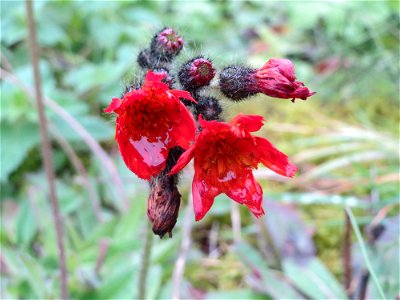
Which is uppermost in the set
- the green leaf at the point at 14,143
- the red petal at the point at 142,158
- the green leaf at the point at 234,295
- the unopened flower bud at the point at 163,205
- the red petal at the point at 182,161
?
the green leaf at the point at 14,143

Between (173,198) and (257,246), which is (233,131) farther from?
(257,246)

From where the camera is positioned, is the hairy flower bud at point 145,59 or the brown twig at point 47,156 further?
the brown twig at point 47,156

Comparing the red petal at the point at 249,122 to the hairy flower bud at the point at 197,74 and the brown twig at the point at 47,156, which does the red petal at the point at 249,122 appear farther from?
the brown twig at the point at 47,156

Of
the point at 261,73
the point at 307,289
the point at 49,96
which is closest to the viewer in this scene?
the point at 261,73

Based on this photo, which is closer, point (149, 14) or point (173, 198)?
point (173, 198)

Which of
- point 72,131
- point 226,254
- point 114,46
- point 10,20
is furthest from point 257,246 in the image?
point 10,20

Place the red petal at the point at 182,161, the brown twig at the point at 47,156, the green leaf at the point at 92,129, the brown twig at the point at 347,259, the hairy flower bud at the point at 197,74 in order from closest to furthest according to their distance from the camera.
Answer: the red petal at the point at 182,161 → the hairy flower bud at the point at 197,74 → the brown twig at the point at 47,156 → the brown twig at the point at 347,259 → the green leaf at the point at 92,129

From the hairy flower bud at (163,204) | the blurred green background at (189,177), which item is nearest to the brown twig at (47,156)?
the blurred green background at (189,177)

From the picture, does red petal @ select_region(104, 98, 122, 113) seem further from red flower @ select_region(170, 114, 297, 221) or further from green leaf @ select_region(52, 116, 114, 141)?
green leaf @ select_region(52, 116, 114, 141)
